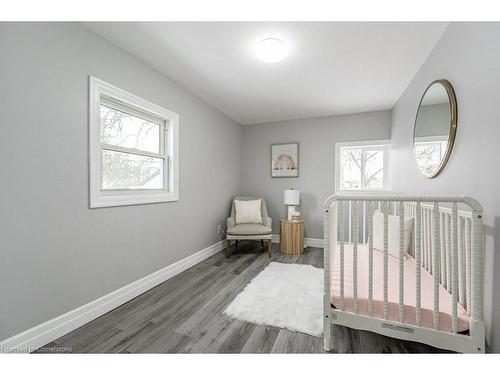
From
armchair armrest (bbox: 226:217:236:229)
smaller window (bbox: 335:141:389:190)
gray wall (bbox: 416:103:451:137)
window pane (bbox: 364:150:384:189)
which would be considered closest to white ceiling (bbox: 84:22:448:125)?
gray wall (bbox: 416:103:451:137)

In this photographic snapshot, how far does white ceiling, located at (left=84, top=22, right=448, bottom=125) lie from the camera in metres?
1.65

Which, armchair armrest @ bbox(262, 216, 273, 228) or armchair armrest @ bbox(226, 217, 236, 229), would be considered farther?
armchair armrest @ bbox(262, 216, 273, 228)

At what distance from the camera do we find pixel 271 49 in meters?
1.79

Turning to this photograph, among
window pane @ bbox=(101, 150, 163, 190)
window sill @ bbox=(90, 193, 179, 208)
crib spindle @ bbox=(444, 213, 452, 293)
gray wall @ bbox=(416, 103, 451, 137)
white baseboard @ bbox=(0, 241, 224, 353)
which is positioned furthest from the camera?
window pane @ bbox=(101, 150, 163, 190)

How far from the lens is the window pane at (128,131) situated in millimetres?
1920

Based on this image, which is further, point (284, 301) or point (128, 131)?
point (128, 131)

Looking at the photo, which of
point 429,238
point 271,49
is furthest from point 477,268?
point 271,49

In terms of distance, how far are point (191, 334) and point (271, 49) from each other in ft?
7.50

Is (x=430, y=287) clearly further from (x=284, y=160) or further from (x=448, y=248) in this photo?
(x=284, y=160)

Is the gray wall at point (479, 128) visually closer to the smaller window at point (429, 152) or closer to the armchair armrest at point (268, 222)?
the smaller window at point (429, 152)

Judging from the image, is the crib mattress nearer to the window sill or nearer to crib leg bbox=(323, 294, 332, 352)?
crib leg bbox=(323, 294, 332, 352)
